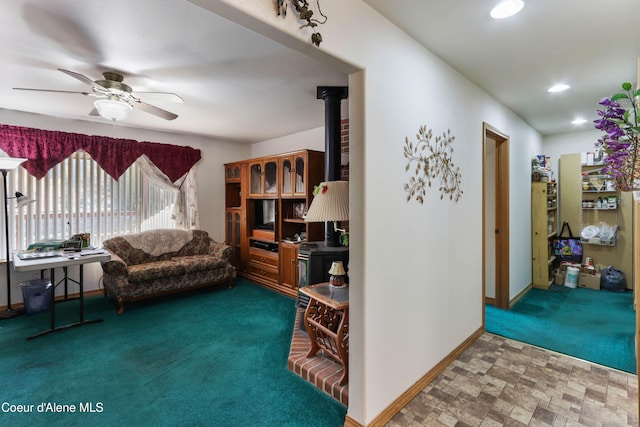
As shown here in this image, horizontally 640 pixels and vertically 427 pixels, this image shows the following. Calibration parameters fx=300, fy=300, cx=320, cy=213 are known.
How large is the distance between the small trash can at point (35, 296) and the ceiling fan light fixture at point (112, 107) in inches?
97.0

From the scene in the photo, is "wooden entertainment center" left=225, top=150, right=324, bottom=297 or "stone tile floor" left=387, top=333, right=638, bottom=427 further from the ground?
"wooden entertainment center" left=225, top=150, right=324, bottom=297

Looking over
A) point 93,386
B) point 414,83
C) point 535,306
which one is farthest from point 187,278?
point 535,306

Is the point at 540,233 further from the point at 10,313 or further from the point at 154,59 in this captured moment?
the point at 10,313

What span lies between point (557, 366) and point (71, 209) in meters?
5.56

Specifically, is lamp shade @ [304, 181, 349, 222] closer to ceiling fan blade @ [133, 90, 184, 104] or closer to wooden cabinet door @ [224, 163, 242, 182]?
ceiling fan blade @ [133, 90, 184, 104]

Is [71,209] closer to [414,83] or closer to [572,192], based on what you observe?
[414,83]

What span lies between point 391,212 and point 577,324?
2.82 metres

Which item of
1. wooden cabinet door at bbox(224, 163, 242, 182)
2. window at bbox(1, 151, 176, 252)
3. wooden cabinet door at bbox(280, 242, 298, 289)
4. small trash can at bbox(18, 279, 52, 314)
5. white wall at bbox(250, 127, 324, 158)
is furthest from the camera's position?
wooden cabinet door at bbox(224, 163, 242, 182)

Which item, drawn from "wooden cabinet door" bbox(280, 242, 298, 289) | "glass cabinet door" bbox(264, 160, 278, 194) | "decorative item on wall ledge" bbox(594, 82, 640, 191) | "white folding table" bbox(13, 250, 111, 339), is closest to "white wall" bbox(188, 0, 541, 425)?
"decorative item on wall ledge" bbox(594, 82, 640, 191)

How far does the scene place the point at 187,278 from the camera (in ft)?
13.5

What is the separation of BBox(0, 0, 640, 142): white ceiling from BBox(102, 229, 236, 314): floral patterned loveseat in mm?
1835

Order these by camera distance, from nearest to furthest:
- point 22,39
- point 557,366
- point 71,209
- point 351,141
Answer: point 351,141 → point 22,39 → point 557,366 → point 71,209

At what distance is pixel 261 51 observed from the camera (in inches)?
86.4

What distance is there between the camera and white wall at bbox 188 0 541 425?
157 centimetres
